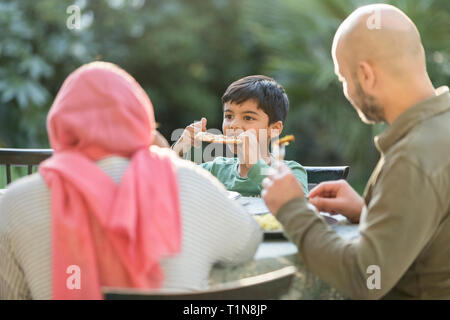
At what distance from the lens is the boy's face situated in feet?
9.75

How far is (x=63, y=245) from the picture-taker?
1345mm

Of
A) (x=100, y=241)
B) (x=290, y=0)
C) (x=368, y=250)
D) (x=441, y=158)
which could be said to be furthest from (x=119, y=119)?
(x=290, y=0)

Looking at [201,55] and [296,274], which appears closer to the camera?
[296,274]

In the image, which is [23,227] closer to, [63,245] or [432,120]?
[63,245]

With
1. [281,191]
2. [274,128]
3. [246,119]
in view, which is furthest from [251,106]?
[281,191]

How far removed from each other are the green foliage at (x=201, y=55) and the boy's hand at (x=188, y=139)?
15.0 ft

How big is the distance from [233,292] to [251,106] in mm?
1797

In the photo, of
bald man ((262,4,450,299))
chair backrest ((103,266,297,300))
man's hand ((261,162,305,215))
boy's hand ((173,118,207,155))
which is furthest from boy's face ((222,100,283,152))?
chair backrest ((103,266,297,300))

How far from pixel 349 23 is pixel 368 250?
2.21 ft

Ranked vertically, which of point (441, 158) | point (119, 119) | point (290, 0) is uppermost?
point (290, 0)

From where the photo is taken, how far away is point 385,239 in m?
1.44

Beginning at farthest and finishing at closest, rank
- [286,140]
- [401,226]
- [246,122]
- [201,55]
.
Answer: [201,55] → [246,122] → [286,140] → [401,226]

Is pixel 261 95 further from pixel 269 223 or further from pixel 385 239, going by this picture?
pixel 385 239
